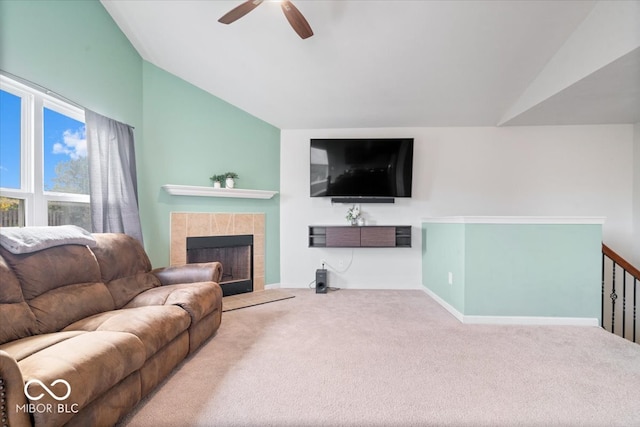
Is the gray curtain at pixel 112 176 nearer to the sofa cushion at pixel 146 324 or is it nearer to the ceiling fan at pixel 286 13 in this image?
the sofa cushion at pixel 146 324

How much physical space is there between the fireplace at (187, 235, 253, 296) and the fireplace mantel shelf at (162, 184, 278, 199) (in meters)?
0.57

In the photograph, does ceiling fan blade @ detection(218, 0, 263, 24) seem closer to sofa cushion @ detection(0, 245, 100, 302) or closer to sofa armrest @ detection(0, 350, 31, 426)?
sofa cushion @ detection(0, 245, 100, 302)

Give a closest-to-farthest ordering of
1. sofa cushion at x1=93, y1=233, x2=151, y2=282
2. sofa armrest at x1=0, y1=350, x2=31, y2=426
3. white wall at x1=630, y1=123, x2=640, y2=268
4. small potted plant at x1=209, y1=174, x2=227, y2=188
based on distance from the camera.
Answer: sofa armrest at x1=0, y1=350, x2=31, y2=426 < sofa cushion at x1=93, y1=233, x2=151, y2=282 < small potted plant at x1=209, y1=174, x2=227, y2=188 < white wall at x1=630, y1=123, x2=640, y2=268

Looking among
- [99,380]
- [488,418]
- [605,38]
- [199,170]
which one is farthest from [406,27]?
[99,380]

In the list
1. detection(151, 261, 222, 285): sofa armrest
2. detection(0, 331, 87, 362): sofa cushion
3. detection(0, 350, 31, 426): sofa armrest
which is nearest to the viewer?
detection(0, 350, 31, 426): sofa armrest

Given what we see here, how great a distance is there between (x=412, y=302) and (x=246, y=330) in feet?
6.75

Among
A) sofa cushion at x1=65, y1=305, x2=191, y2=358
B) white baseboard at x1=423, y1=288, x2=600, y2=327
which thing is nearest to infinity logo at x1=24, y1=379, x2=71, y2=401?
sofa cushion at x1=65, y1=305, x2=191, y2=358

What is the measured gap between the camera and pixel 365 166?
13.6 feet

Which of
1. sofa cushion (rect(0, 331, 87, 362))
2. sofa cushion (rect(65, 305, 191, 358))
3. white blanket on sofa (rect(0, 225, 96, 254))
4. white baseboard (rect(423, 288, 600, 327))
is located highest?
white blanket on sofa (rect(0, 225, 96, 254))

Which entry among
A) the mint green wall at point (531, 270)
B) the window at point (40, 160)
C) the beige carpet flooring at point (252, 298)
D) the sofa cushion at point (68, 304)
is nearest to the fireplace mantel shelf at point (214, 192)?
the window at point (40, 160)

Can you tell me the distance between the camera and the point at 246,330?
272cm

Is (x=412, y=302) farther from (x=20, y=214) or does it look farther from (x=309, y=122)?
(x=20, y=214)

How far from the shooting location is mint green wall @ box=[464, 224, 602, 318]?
2.89 metres

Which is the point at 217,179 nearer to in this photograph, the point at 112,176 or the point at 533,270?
the point at 112,176
